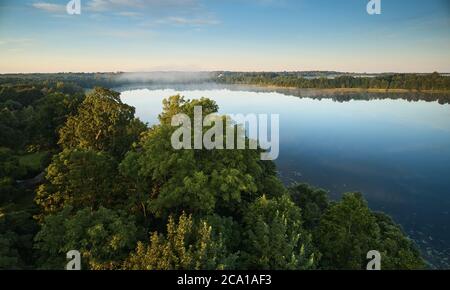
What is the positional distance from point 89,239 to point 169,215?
13.5ft

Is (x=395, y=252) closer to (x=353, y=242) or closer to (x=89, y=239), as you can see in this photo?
(x=353, y=242)

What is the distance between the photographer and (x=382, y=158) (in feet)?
175

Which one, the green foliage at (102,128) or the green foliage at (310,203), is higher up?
the green foliage at (102,128)

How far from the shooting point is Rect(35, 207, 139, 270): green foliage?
49.7 ft

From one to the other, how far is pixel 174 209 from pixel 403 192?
32220mm

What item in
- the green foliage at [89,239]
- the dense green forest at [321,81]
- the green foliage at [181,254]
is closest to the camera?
the green foliage at [181,254]

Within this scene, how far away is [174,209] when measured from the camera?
2070 cm

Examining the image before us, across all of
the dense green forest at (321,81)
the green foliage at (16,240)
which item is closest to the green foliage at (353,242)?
the green foliage at (16,240)

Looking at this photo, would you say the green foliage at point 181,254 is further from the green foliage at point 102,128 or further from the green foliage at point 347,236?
the green foliage at point 102,128

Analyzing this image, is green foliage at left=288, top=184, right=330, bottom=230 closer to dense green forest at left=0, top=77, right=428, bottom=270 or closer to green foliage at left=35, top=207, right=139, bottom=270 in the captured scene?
dense green forest at left=0, top=77, right=428, bottom=270

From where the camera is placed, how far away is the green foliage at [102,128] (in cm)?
2942

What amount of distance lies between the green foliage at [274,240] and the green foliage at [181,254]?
7.09 ft

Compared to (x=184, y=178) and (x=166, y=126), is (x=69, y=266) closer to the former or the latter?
(x=184, y=178)

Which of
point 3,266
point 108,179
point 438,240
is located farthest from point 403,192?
point 3,266
